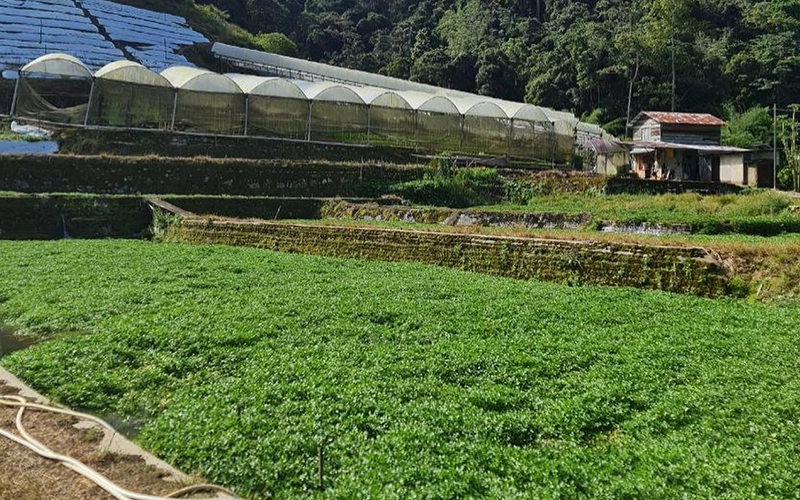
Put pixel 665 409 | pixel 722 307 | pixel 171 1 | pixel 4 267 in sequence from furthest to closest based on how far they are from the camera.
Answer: pixel 171 1, pixel 4 267, pixel 722 307, pixel 665 409

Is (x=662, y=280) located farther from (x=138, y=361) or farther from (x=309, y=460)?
(x=138, y=361)

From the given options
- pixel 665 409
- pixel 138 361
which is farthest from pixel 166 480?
pixel 665 409

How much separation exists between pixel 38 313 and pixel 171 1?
59.4 m

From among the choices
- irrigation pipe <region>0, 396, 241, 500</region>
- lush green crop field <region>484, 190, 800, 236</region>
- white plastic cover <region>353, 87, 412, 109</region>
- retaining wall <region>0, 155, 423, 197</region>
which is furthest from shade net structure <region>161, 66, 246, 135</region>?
irrigation pipe <region>0, 396, 241, 500</region>

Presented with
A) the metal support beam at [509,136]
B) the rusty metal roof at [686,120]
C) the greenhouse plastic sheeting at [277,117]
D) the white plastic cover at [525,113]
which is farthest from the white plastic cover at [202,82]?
the rusty metal roof at [686,120]

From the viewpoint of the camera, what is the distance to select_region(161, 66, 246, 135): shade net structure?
27422 mm

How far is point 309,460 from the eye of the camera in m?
4.19

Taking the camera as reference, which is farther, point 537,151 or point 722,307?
point 537,151

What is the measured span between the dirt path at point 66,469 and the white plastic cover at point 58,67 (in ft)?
86.4

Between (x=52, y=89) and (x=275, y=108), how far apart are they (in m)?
10.7

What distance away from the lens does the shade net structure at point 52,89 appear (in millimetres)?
25875

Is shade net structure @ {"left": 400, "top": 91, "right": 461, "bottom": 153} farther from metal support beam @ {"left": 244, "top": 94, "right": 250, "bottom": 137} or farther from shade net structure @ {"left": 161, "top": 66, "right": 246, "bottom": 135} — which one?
shade net structure @ {"left": 161, "top": 66, "right": 246, "bottom": 135}

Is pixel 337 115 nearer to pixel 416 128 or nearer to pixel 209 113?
pixel 416 128

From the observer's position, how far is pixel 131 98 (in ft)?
86.7
